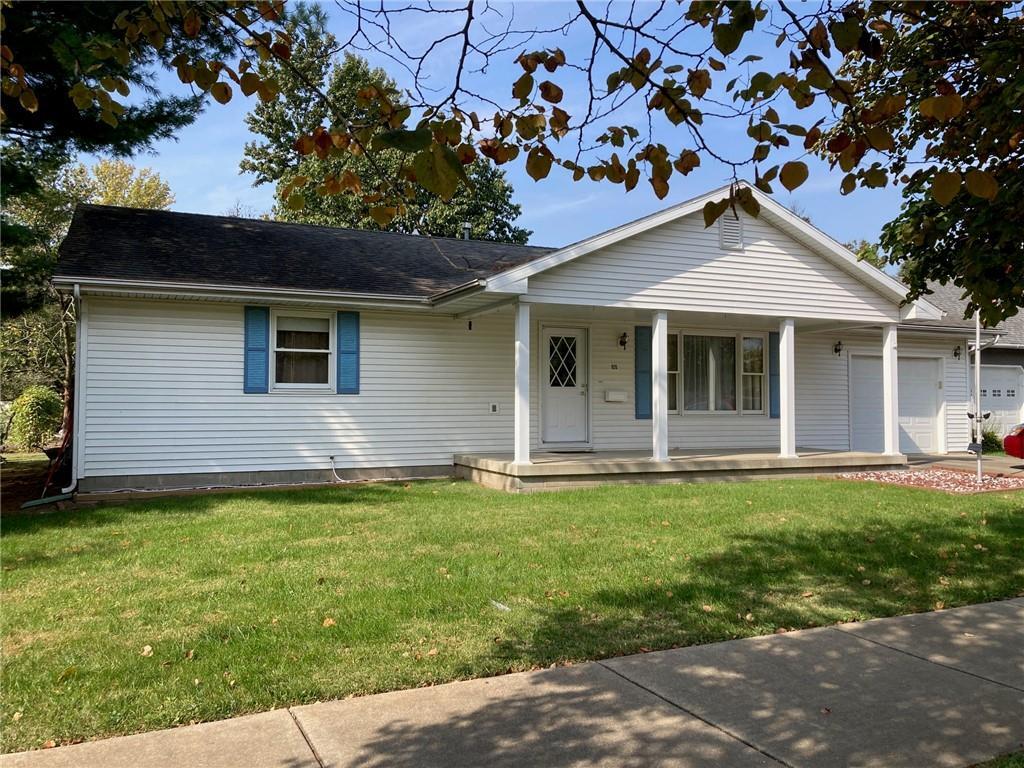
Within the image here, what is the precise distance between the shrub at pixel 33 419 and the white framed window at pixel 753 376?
722 inches

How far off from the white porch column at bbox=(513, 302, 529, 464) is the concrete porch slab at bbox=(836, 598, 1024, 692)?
612 cm

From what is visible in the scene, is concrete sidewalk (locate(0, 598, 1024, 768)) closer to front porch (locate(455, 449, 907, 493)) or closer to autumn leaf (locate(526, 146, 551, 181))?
autumn leaf (locate(526, 146, 551, 181))

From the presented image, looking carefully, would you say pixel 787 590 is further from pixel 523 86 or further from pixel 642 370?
pixel 642 370

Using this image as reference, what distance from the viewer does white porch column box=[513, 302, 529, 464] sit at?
10.7 metres

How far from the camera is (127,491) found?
1048 centimetres

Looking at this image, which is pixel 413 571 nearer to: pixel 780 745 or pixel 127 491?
pixel 780 745

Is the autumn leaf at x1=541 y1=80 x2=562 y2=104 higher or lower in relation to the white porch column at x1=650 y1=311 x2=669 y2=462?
higher

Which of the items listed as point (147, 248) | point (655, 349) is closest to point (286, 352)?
point (147, 248)

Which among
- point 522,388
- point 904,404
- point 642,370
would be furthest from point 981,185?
point 904,404

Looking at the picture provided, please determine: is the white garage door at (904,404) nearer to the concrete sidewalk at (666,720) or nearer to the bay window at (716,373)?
the bay window at (716,373)

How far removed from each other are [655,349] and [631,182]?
28.3ft

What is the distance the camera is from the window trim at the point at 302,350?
37.6ft

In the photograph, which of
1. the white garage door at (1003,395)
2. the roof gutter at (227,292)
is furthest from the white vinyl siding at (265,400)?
the white garage door at (1003,395)

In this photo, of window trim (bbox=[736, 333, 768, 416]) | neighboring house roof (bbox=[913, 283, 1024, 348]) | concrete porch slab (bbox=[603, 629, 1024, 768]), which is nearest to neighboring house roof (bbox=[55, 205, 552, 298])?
window trim (bbox=[736, 333, 768, 416])
